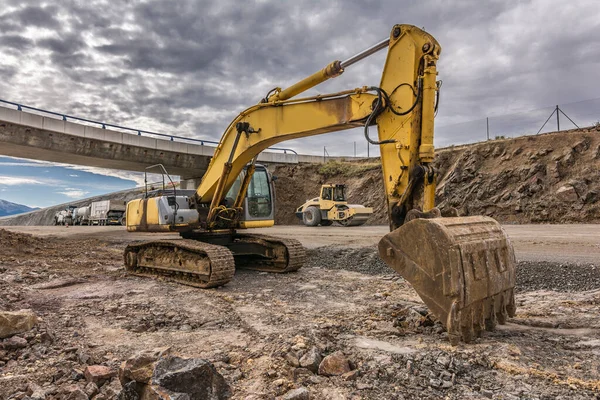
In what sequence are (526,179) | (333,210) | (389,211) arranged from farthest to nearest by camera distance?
1. (333,210)
2. (526,179)
3. (389,211)

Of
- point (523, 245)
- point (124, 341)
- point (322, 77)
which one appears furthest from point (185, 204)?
point (523, 245)

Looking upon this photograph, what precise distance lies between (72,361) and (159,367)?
1.32 meters

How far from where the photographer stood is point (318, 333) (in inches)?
153

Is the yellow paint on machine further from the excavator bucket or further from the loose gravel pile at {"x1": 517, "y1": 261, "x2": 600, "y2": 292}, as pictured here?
the loose gravel pile at {"x1": 517, "y1": 261, "x2": 600, "y2": 292}

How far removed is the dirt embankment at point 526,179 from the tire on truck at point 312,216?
13.0 ft

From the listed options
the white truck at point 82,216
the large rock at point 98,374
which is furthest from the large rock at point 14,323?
the white truck at point 82,216

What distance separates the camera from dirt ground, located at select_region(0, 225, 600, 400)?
291cm

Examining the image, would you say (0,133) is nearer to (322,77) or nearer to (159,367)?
(322,77)

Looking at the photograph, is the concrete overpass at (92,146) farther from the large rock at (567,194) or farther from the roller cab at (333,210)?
the large rock at (567,194)

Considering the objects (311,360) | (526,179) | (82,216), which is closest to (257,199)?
(311,360)

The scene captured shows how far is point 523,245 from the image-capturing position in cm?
928

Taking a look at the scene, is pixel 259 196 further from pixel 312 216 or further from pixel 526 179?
pixel 526 179

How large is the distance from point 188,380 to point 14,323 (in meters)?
2.35

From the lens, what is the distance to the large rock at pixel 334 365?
10.2 feet
